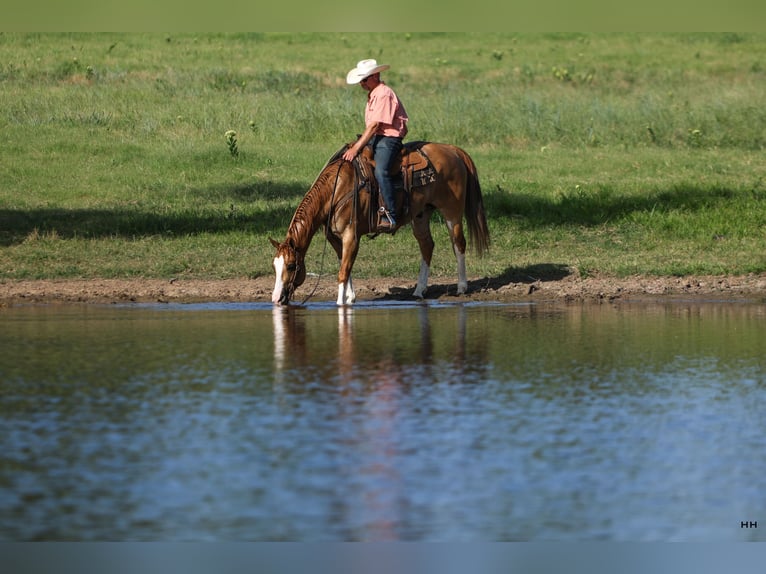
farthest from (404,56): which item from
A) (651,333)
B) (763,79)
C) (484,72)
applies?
(651,333)

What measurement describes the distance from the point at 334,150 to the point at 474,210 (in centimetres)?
809

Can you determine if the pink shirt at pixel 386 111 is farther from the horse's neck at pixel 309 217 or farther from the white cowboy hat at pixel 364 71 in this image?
the horse's neck at pixel 309 217

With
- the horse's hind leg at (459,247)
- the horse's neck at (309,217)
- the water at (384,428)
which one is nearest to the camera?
the water at (384,428)

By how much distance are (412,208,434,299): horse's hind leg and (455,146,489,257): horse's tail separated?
0.53 m

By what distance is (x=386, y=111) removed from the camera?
48.3 ft

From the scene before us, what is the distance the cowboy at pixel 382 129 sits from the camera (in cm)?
1471

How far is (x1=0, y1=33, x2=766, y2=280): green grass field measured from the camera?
17578 millimetres

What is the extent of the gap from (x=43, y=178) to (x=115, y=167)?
1361 mm

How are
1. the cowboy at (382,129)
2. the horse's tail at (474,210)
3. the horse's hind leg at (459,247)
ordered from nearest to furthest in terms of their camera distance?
1. the cowboy at (382,129)
2. the horse's hind leg at (459,247)
3. the horse's tail at (474,210)

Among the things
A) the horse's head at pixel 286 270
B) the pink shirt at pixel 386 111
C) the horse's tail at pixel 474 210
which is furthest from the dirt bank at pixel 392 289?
the pink shirt at pixel 386 111

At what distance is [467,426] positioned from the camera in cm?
888

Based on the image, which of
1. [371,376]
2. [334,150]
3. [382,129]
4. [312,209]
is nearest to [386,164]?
[382,129]

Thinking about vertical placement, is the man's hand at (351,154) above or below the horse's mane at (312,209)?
above

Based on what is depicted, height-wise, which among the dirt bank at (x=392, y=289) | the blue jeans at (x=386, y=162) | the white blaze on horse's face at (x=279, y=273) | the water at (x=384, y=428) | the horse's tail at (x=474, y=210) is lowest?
the water at (x=384, y=428)
